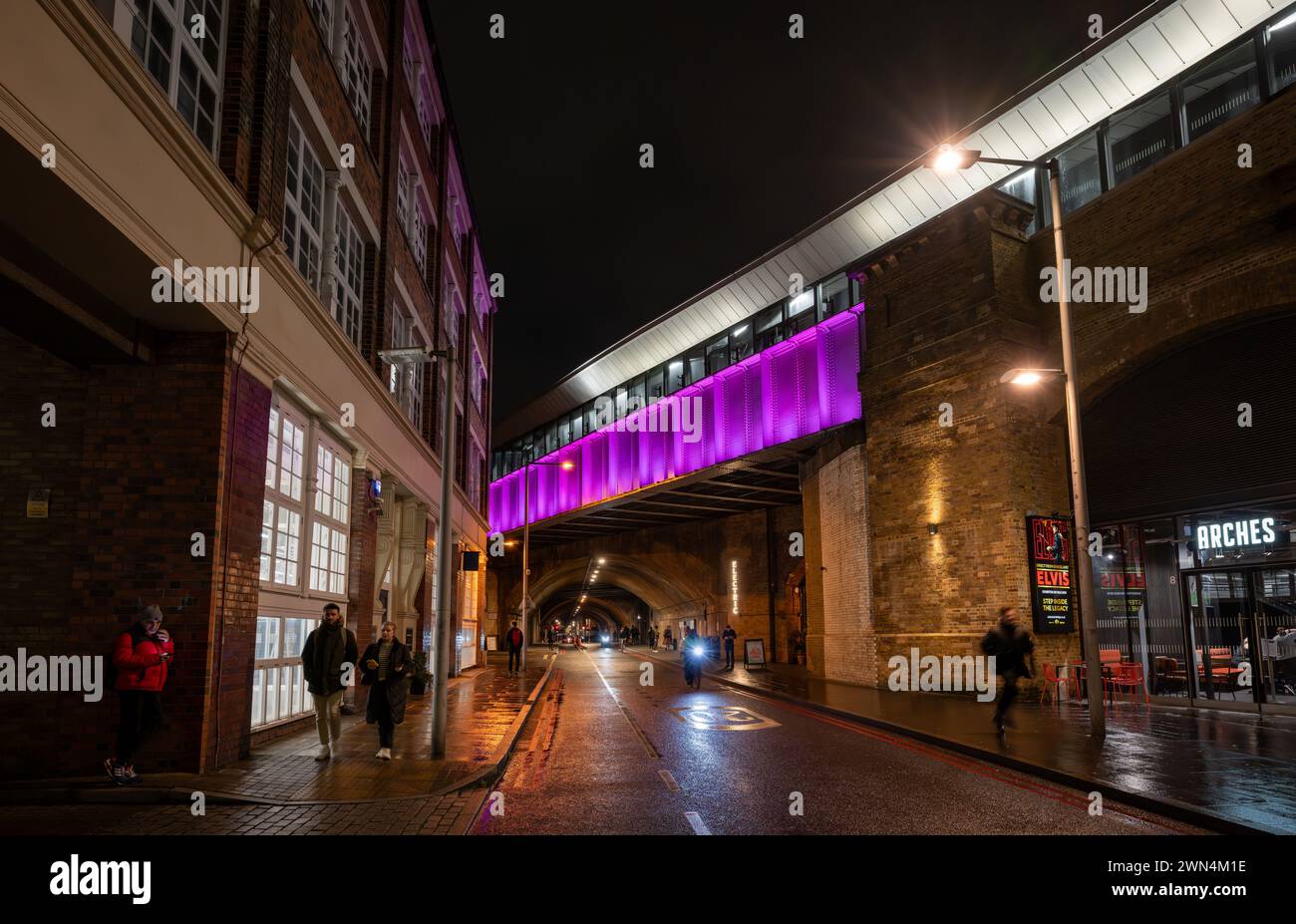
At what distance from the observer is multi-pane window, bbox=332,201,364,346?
1472 cm

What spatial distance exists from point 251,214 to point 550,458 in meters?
36.5

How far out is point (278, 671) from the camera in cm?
1173

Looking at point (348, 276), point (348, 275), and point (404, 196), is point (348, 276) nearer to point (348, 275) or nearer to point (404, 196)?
point (348, 275)

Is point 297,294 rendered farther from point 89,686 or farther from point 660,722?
point 660,722

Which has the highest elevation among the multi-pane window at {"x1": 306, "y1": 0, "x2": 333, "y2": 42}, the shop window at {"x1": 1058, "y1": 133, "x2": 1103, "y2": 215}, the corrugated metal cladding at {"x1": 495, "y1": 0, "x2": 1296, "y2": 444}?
the corrugated metal cladding at {"x1": 495, "y1": 0, "x2": 1296, "y2": 444}

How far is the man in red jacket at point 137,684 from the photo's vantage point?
788 cm

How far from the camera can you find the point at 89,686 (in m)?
8.16

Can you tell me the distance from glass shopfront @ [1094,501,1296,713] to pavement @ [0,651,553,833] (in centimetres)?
1258

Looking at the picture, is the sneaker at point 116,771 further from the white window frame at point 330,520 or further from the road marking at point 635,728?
the road marking at point 635,728

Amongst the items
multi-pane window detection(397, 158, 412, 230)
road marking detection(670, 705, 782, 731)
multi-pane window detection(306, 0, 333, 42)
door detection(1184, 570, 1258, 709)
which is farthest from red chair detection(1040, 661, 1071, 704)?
multi-pane window detection(306, 0, 333, 42)

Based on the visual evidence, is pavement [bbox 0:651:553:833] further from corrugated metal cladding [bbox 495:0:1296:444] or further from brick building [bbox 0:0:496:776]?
corrugated metal cladding [bbox 495:0:1296:444]

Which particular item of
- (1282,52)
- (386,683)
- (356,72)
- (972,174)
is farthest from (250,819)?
(972,174)

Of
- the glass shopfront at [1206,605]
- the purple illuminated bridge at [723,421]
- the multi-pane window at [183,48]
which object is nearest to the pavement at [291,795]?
the multi-pane window at [183,48]

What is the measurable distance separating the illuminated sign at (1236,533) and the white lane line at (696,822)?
41.7 feet
